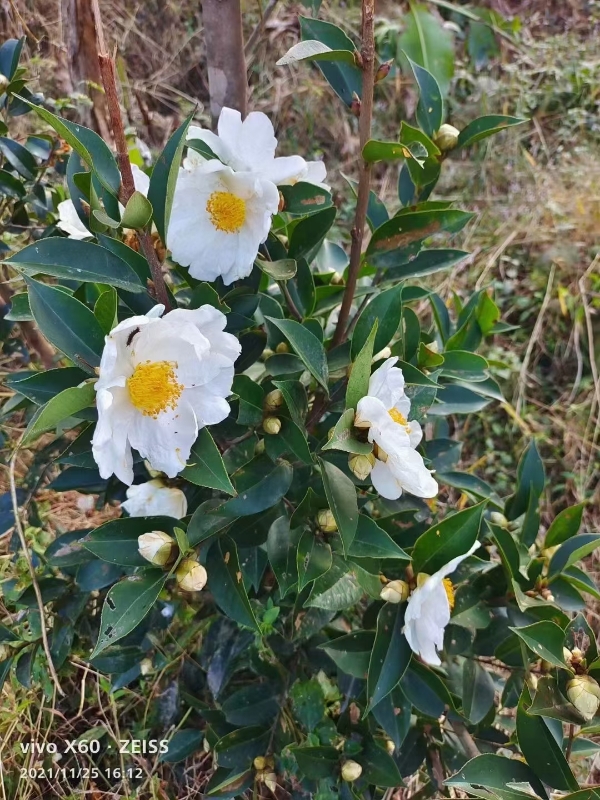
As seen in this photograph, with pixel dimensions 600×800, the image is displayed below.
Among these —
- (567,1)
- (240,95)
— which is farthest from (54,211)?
(567,1)

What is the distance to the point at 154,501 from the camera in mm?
792

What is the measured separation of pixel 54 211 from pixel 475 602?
3.42ft

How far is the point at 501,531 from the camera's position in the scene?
2.86 feet

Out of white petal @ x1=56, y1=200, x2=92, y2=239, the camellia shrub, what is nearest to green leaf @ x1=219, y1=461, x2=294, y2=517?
the camellia shrub

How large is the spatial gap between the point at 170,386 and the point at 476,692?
714 millimetres

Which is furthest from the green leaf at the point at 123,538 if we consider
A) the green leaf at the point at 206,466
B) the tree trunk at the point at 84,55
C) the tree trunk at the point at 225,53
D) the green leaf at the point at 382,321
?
the tree trunk at the point at 84,55

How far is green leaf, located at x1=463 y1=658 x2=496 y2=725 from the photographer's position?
955mm

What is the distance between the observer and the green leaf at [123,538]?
2.42 feet

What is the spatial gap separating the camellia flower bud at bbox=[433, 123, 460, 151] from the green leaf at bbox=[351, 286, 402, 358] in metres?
0.21

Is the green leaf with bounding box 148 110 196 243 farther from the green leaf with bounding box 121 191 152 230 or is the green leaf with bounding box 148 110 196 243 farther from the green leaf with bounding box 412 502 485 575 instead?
the green leaf with bounding box 412 502 485 575

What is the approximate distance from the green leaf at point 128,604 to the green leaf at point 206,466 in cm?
13

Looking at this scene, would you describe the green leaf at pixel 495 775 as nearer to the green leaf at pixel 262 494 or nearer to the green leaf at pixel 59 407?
the green leaf at pixel 262 494

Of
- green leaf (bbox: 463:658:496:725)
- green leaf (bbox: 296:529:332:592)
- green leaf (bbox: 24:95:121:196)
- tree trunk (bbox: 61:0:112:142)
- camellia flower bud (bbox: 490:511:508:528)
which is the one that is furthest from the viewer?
tree trunk (bbox: 61:0:112:142)

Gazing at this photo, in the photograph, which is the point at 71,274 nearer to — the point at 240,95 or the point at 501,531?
the point at 240,95
